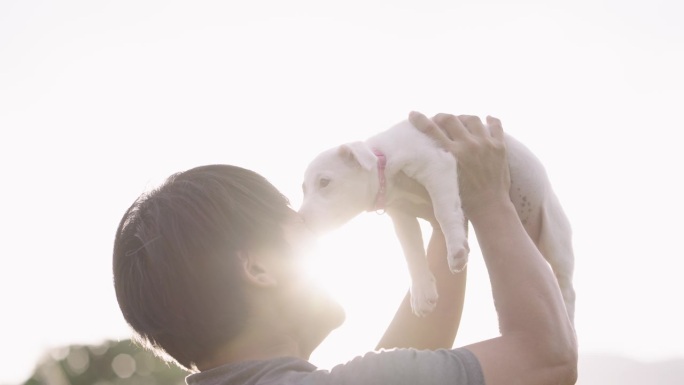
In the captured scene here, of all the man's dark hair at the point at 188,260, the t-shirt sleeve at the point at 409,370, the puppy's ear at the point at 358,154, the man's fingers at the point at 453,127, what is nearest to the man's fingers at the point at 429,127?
the man's fingers at the point at 453,127

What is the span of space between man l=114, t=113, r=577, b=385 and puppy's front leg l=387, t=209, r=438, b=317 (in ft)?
2.72

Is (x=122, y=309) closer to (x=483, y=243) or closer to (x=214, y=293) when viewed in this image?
(x=214, y=293)

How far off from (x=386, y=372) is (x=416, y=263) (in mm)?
1481

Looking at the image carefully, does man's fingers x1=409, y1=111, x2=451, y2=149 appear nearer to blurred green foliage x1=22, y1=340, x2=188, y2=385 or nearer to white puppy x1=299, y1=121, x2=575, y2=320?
white puppy x1=299, y1=121, x2=575, y2=320

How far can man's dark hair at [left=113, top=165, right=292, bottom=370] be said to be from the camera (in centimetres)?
194

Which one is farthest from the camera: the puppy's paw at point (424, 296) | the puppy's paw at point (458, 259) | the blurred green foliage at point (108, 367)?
the blurred green foliage at point (108, 367)

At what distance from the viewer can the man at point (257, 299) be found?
6.01 feet

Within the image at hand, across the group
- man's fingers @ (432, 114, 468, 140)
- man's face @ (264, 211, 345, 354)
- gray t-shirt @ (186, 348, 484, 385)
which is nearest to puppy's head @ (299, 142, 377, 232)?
man's fingers @ (432, 114, 468, 140)

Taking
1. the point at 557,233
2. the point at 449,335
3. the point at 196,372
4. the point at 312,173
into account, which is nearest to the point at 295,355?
the point at 196,372

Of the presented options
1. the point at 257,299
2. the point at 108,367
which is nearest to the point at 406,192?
the point at 257,299

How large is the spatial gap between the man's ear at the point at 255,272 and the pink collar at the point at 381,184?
1230mm

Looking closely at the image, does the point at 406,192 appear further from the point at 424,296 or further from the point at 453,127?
the point at 453,127

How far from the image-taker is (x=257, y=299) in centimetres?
199

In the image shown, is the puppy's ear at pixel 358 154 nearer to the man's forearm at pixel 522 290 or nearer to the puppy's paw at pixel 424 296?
the puppy's paw at pixel 424 296
